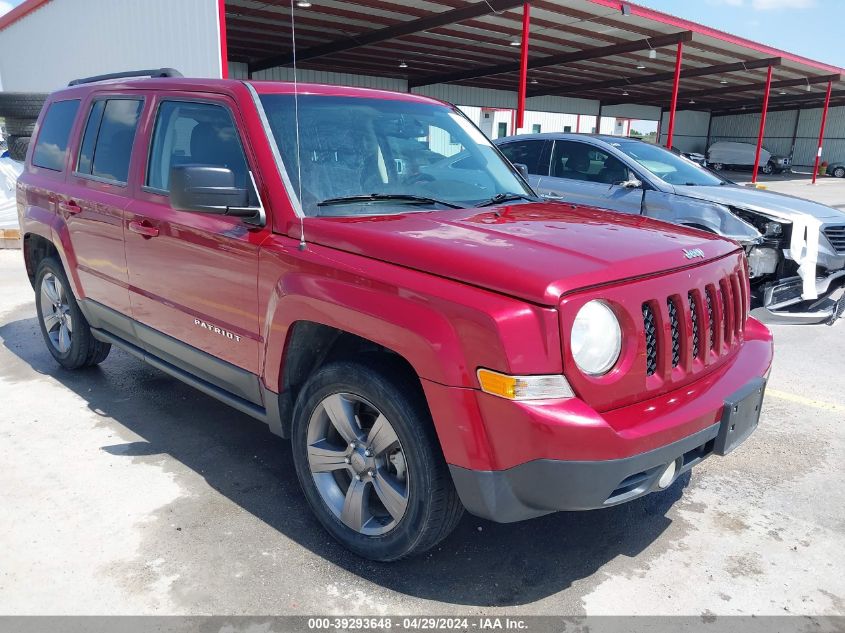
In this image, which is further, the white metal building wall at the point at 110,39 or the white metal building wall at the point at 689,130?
the white metal building wall at the point at 689,130

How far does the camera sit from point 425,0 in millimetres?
15281

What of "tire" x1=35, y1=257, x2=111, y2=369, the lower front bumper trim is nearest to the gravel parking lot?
the lower front bumper trim

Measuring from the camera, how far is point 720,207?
6445mm

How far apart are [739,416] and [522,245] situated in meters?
1.08

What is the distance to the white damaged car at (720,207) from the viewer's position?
5.82 metres

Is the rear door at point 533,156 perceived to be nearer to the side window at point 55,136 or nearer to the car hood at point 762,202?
the car hood at point 762,202

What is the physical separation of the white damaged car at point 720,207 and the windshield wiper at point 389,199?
2.73 metres

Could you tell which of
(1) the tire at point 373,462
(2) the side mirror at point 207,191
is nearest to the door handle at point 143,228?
(2) the side mirror at point 207,191

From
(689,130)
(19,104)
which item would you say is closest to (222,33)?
(19,104)

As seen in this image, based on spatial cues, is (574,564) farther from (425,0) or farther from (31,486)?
(425,0)

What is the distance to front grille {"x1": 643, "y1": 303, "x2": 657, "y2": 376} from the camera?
234cm

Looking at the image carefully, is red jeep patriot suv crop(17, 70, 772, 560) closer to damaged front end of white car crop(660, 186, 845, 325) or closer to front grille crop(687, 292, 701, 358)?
front grille crop(687, 292, 701, 358)


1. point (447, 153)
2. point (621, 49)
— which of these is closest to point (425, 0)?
point (621, 49)

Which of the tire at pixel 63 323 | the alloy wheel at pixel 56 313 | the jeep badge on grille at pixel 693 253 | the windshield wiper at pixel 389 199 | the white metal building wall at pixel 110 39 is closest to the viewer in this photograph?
the jeep badge on grille at pixel 693 253
